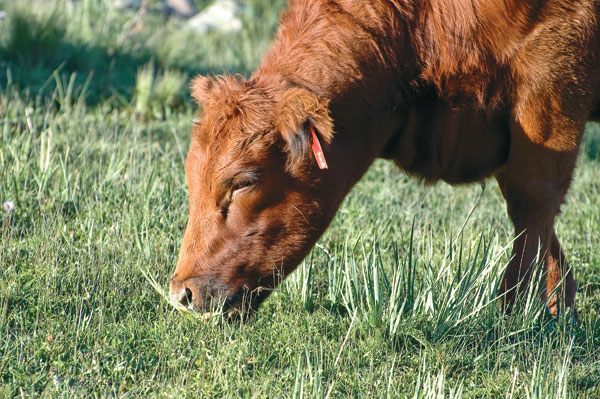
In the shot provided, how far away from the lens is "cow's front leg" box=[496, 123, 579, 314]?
13.9ft

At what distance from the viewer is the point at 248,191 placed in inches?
152

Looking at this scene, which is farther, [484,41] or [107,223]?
[107,223]

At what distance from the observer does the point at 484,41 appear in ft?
13.5

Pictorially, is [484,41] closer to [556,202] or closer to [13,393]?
[556,202]

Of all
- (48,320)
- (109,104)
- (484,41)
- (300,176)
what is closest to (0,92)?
(109,104)

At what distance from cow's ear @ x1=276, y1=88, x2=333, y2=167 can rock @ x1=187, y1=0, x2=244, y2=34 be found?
23.2 ft

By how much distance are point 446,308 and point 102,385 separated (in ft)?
5.24

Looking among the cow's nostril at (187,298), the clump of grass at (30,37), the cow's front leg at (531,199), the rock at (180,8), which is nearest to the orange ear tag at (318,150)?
the cow's nostril at (187,298)

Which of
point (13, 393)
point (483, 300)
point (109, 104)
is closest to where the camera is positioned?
point (13, 393)

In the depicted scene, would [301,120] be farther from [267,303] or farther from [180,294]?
[267,303]

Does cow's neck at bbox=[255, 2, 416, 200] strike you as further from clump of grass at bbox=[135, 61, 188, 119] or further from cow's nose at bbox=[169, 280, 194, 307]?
clump of grass at bbox=[135, 61, 188, 119]

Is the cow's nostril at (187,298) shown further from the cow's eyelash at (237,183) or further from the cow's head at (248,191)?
the cow's eyelash at (237,183)

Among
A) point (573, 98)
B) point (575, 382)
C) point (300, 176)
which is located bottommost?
point (575, 382)

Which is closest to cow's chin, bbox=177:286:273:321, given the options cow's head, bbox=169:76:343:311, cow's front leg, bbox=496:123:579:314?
cow's head, bbox=169:76:343:311
